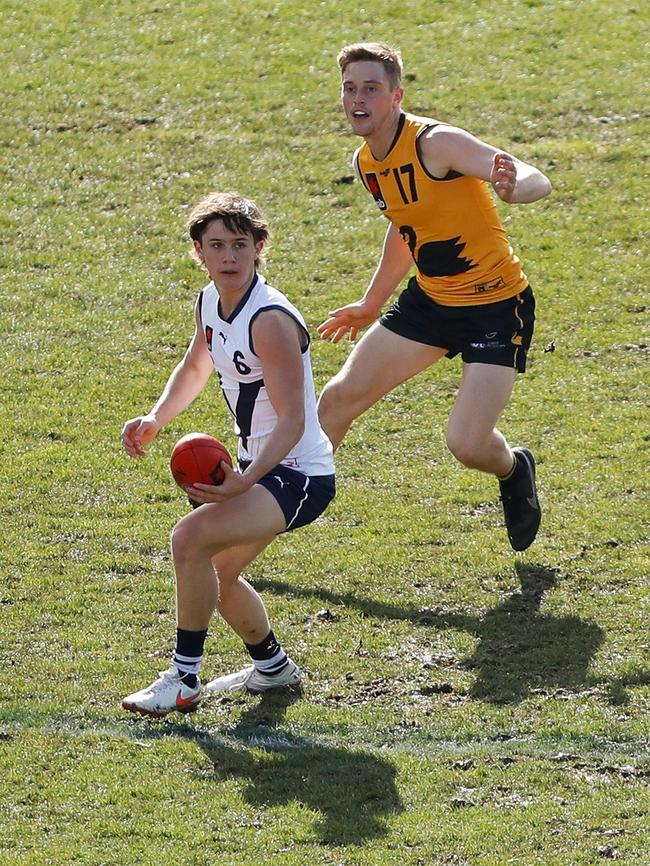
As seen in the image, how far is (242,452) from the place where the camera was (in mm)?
6391

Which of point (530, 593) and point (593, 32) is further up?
point (593, 32)

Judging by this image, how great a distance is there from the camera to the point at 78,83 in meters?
14.8

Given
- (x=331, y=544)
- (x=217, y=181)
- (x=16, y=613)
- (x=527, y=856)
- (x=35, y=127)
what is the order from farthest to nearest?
1. (x=35, y=127)
2. (x=217, y=181)
3. (x=331, y=544)
4. (x=16, y=613)
5. (x=527, y=856)

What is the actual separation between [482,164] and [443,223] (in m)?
0.50

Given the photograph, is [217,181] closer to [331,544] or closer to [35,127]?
[35,127]

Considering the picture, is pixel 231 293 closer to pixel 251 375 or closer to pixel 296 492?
pixel 251 375

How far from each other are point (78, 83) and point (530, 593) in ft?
29.6

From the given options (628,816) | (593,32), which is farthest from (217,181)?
(628,816)

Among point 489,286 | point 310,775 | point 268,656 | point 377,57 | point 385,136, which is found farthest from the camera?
point 489,286

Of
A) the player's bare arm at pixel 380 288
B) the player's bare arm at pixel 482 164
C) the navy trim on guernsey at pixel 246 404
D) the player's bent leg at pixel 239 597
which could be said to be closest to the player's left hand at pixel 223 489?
the player's bent leg at pixel 239 597

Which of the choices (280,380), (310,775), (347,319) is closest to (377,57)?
(347,319)

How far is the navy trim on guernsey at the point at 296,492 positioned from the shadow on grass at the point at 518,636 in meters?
1.10

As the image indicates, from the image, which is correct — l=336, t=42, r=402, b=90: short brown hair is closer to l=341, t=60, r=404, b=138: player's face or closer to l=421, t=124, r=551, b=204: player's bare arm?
l=341, t=60, r=404, b=138: player's face

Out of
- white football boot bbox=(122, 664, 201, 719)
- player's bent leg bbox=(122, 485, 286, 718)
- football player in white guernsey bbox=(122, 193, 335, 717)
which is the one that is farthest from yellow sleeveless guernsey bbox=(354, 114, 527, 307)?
white football boot bbox=(122, 664, 201, 719)
